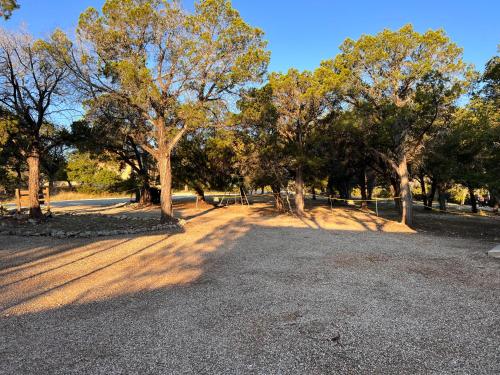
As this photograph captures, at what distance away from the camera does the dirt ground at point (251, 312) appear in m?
A: 3.19

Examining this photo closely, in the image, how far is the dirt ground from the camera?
3.19 metres

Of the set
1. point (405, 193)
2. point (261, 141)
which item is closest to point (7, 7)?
point (261, 141)

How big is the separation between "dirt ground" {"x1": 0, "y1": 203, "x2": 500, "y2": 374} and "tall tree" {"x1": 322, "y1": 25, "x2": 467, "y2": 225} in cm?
832

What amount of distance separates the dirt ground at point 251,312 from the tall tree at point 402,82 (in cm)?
832

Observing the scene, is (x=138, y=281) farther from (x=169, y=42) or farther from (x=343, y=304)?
(x=169, y=42)

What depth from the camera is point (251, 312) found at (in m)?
4.37

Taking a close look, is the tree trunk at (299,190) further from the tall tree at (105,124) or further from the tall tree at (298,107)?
the tall tree at (105,124)

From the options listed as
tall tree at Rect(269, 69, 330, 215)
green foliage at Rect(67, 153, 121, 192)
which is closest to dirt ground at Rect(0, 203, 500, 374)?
tall tree at Rect(269, 69, 330, 215)

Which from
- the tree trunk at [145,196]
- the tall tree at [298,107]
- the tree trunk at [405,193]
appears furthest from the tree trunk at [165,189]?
the tree trunk at [145,196]

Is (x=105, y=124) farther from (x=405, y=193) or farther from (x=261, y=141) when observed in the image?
(x=405, y=193)

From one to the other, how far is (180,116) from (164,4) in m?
3.96

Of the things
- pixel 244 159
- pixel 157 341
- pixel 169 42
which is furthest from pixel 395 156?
pixel 157 341

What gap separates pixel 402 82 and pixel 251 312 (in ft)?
Answer: 46.4

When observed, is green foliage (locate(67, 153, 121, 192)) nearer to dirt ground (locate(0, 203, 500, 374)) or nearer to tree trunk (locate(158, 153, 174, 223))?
tree trunk (locate(158, 153, 174, 223))
